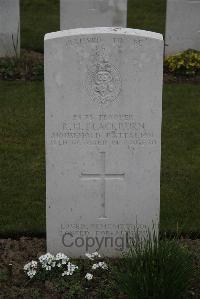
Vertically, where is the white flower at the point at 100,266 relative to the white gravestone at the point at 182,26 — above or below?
below

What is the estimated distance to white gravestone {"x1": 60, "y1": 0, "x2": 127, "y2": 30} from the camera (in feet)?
36.1

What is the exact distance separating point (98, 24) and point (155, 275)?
7.10m

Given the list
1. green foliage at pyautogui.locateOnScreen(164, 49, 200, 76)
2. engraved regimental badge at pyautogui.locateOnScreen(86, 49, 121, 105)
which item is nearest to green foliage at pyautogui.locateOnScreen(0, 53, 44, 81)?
green foliage at pyautogui.locateOnScreen(164, 49, 200, 76)

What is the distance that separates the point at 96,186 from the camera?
5434 mm

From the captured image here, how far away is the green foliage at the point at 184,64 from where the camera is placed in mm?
10797

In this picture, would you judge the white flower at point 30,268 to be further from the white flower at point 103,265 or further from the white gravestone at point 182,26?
the white gravestone at point 182,26

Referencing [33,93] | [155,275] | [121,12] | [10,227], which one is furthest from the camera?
[121,12]

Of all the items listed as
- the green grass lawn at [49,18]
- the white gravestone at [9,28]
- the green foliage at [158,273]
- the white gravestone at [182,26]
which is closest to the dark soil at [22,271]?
the green foliage at [158,273]

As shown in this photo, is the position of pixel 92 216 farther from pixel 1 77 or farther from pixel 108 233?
pixel 1 77

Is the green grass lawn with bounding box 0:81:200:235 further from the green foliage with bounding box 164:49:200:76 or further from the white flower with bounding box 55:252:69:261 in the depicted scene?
the white flower with bounding box 55:252:69:261

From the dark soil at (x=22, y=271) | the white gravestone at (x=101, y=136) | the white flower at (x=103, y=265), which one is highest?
the white gravestone at (x=101, y=136)

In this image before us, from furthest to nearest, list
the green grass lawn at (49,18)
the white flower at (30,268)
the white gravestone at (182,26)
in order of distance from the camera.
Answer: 1. the green grass lawn at (49,18)
2. the white gravestone at (182,26)
3. the white flower at (30,268)

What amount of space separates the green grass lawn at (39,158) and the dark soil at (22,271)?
0.22 m

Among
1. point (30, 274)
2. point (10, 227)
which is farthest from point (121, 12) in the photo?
point (30, 274)
